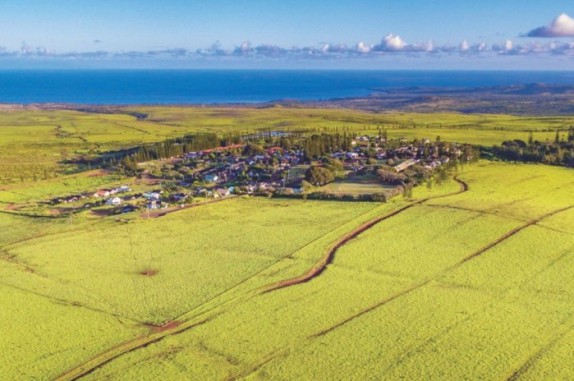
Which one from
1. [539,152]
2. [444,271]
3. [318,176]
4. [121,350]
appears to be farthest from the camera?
[539,152]

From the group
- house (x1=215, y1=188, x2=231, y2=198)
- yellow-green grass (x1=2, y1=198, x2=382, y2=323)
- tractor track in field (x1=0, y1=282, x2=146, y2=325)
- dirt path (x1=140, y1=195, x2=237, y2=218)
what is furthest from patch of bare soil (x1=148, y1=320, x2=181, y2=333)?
house (x1=215, y1=188, x2=231, y2=198)

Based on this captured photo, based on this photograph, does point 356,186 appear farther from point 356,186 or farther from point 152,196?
point 152,196

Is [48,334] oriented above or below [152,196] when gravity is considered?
below

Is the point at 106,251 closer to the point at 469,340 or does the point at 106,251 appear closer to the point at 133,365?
the point at 133,365

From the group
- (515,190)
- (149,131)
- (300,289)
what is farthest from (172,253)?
(149,131)

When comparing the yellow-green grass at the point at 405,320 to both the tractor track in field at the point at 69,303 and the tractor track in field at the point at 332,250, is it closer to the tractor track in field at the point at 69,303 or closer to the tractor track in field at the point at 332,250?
the tractor track in field at the point at 332,250

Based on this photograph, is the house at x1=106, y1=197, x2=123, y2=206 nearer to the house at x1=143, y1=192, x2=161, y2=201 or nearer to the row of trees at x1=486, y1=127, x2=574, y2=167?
the house at x1=143, y1=192, x2=161, y2=201
